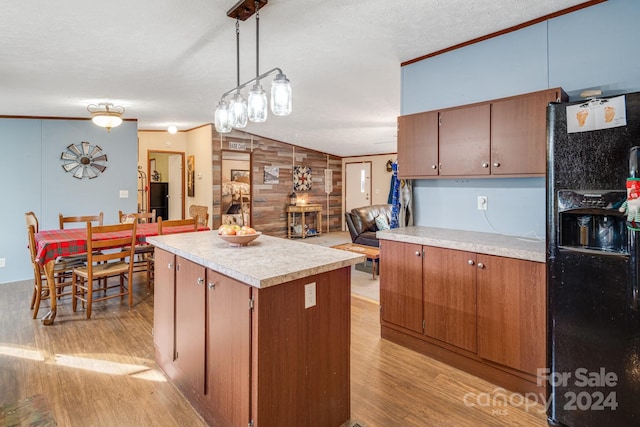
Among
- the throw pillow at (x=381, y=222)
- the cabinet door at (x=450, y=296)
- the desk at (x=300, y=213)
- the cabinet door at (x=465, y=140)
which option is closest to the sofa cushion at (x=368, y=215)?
the throw pillow at (x=381, y=222)

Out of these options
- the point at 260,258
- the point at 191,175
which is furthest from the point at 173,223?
the point at 191,175

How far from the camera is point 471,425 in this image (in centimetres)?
191

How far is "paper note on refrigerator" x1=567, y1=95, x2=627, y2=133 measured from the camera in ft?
5.41

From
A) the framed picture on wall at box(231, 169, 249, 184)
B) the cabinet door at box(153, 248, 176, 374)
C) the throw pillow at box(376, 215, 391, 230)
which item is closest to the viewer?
the cabinet door at box(153, 248, 176, 374)

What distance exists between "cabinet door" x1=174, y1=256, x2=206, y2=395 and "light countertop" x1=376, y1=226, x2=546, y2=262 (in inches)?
59.1

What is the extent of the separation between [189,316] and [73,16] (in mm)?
2040

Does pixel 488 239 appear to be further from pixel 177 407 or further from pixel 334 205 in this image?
pixel 334 205

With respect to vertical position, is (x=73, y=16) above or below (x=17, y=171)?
above

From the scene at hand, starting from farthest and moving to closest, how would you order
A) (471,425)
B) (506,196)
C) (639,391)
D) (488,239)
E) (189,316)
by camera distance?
1. (506,196)
2. (488,239)
3. (189,316)
4. (471,425)
5. (639,391)

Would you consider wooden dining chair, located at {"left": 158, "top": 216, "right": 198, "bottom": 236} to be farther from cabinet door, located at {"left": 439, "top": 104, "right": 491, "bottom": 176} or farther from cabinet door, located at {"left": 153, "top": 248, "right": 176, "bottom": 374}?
cabinet door, located at {"left": 439, "top": 104, "right": 491, "bottom": 176}

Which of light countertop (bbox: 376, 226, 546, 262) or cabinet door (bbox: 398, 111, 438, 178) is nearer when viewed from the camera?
light countertop (bbox: 376, 226, 546, 262)

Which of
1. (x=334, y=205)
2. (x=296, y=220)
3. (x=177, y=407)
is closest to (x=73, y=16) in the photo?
(x=177, y=407)

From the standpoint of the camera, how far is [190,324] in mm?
2062

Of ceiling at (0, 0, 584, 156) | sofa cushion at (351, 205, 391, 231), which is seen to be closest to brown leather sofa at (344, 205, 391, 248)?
sofa cushion at (351, 205, 391, 231)
